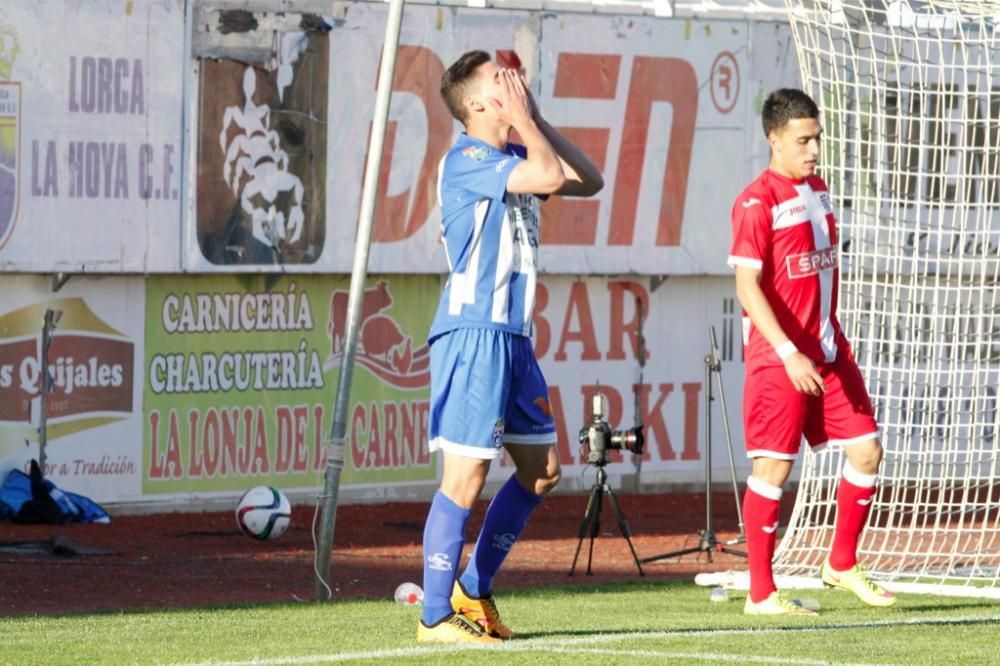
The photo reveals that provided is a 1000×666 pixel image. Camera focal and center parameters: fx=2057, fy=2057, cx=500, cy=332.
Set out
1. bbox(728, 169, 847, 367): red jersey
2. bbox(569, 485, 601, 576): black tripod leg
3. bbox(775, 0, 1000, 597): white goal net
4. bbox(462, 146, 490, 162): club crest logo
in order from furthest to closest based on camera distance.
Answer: bbox(569, 485, 601, 576): black tripod leg
bbox(775, 0, 1000, 597): white goal net
bbox(728, 169, 847, 367): red jersey
bbox(462, 146, 490, 162): club crest logo

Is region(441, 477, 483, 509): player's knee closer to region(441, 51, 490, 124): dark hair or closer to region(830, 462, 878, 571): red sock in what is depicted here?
region(441, 51, 490, 124): dark hair


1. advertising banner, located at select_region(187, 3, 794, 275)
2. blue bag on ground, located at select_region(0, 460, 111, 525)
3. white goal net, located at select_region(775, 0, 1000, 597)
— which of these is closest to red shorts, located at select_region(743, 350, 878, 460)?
white goal net, located at select_region(775, 0, 1000, 597)

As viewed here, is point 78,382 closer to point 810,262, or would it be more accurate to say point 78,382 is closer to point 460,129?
point 460,129

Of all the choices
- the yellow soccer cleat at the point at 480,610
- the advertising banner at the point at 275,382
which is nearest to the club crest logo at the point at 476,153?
the yellow soccer cleat at the point at 480,610

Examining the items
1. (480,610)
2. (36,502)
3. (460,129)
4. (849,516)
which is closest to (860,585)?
(849,516)

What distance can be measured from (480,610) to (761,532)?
Answer: 72.1 inches

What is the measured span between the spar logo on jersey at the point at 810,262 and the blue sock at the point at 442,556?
2.24 metres

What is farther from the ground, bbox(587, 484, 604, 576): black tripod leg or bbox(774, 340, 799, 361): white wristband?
bbox(774, 340, 799, 361): white wristband

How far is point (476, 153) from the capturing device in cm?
745

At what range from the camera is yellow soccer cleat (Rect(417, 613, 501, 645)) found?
728 cm

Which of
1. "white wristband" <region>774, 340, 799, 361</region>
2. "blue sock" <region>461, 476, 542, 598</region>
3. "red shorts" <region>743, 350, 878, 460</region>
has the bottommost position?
"blue sock" <region>461, 476, 542, 598</region>

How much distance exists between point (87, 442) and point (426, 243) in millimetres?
3103

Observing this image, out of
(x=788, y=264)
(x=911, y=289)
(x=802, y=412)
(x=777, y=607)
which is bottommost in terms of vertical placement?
(x=777, y=607)

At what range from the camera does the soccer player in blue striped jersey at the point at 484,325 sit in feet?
23.9
